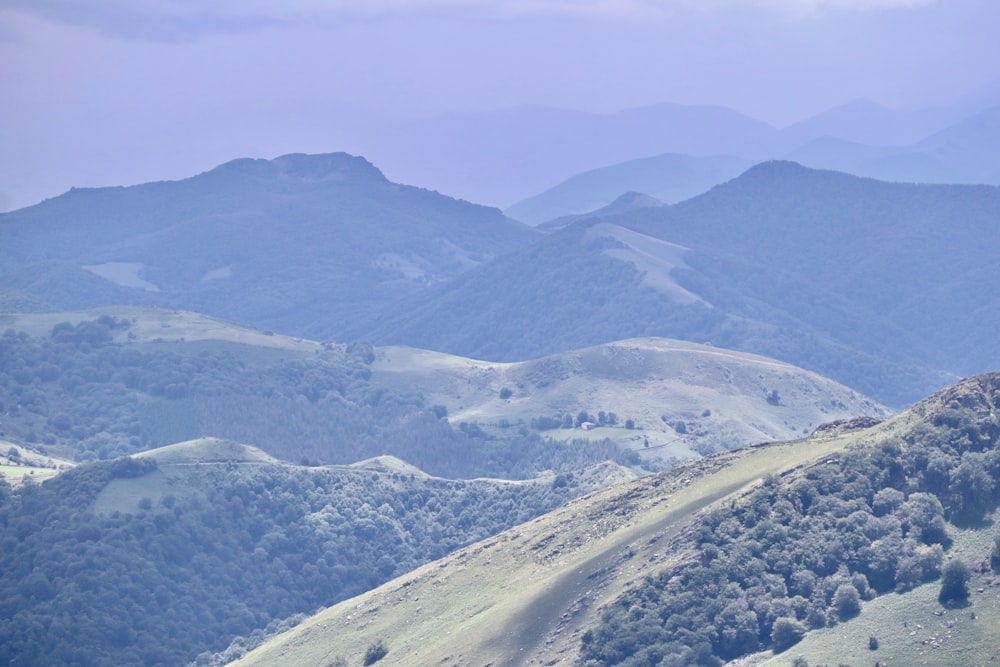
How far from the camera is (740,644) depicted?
11244 centimetres

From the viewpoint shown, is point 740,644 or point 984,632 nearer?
point 984,632

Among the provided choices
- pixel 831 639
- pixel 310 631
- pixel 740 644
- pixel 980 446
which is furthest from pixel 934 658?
pixel 310 631

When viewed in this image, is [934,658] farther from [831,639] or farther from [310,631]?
[310,631]

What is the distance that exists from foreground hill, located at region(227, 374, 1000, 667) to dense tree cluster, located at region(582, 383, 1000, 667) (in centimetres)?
12

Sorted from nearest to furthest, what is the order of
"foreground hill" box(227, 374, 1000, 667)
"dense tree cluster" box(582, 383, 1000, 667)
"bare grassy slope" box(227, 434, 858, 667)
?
1. "foreground hill" box(227, 374, 1000, 667)
2. "dense tree cluster" box(582, 383, 1000, 667)
3. "bare grassy slope" box(227, 434, 858, 667)

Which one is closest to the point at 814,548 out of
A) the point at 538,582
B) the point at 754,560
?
the point at 754,560

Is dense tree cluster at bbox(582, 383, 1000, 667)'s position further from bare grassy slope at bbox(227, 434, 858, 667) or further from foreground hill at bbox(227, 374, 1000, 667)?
bare grassy slope at bbox(227, 434, 858, 667)

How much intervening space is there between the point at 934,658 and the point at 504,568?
60.0 metres

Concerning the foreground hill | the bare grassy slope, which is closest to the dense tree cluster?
the foreground hill

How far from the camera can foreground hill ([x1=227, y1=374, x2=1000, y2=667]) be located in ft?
365

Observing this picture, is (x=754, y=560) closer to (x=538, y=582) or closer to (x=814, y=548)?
(x=814, y=548)

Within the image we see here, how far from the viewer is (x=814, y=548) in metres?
117

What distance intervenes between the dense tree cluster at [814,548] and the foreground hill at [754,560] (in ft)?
0.40

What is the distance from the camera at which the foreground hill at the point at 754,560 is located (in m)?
111
